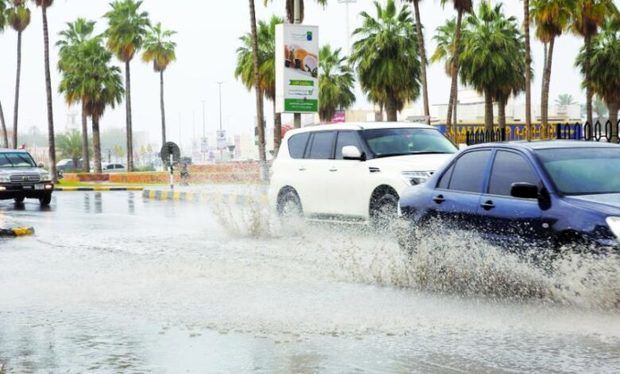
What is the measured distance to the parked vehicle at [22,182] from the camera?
98.4ft

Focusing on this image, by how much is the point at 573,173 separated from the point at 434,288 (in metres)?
1.81

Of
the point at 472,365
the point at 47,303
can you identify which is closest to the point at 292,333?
the point at 472,365

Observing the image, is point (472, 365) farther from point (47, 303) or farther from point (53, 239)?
point (53, 239)

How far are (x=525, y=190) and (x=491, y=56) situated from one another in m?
50.3

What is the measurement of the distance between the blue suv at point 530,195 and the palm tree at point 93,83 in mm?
62583

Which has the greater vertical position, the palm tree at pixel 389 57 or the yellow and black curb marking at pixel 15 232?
the palm tree at pixel 389 57

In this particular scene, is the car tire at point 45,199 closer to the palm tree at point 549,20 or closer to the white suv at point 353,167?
the white suv at point 353,167

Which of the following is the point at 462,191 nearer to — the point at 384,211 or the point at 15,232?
the point at 384,211

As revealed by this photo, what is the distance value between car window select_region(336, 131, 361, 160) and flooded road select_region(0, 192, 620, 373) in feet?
8.26

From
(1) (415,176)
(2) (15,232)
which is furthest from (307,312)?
(2) (15,232)

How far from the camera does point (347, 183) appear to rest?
15.5m

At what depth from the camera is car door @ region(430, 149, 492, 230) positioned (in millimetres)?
9711

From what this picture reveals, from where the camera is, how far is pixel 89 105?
71.7 metres

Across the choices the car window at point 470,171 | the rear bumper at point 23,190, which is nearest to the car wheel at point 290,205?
the car window at point 470,171
